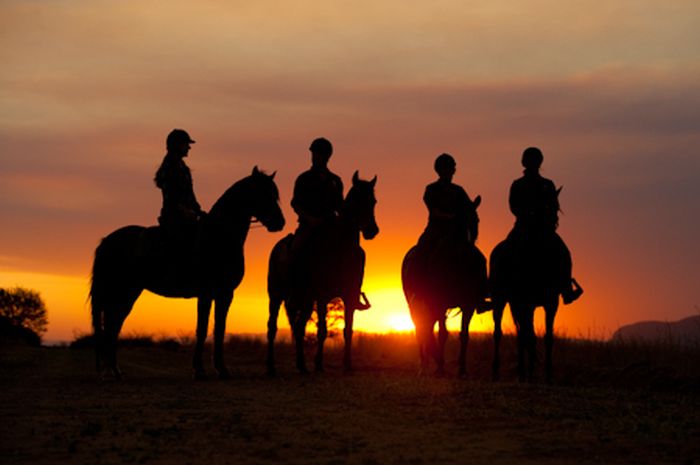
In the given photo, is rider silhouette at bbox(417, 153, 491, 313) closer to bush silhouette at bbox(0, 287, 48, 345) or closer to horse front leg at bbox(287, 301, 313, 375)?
horse front leg at bbox(287, 301, 313, 375)

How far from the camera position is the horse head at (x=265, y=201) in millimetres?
17297

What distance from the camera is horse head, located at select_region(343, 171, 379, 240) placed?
17.4 meters

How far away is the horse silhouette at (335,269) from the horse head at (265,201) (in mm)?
960

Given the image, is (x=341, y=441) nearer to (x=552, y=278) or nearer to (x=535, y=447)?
(x=535, y=447)

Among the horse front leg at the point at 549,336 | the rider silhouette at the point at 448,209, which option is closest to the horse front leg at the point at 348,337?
the rider silhouette at the point at 448,209

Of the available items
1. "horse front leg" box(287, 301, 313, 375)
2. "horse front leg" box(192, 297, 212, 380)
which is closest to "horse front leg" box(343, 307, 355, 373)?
"horse front leg" box(287, 301, 313, 375)

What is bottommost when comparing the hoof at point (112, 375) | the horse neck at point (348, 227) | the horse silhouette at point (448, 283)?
the hoof at point (112, 375)

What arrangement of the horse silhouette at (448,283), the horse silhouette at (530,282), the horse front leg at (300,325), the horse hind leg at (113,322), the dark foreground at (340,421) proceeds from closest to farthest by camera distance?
the dark foreground at (340,421) → the horse silhouette at (530,282) → the horse silhouette at (448,283) → the horse hind leg at (113,322) → the horse front leg at (300,325)

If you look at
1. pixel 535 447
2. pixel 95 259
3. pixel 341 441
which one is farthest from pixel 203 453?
pixel 95 259

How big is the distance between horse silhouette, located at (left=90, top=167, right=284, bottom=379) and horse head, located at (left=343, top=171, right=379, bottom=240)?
1157 millimetres

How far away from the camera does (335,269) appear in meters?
17.9

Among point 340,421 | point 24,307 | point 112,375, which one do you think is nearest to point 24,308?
point 24,307

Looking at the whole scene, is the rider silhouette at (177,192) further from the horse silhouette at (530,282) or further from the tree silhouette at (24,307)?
the tree silhouette at (24,307)

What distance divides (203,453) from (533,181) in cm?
910
